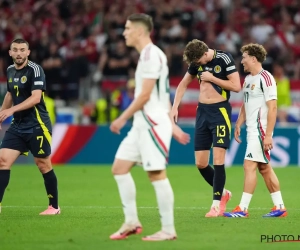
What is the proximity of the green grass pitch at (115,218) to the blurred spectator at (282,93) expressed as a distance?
4158 mm

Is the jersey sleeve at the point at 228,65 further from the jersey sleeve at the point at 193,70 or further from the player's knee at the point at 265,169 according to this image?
the player's knee at the point at 265,169

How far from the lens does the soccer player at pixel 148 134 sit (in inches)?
298

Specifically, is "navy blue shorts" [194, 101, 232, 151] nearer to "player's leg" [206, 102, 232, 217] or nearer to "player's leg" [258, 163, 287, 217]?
"player's leg" [206, 102, 232, 217]

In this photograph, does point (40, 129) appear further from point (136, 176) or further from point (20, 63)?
point (136, 176)

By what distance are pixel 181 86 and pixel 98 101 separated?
10.2 m

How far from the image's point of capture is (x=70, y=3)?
24.7 meters

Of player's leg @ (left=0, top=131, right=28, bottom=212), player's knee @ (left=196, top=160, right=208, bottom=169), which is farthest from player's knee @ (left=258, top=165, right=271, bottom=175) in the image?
player's leg @ (left=0, top=131, right=28, bottom=212)

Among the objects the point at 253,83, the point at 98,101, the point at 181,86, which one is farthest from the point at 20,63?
the point at 98,101

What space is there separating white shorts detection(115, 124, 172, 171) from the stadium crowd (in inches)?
487

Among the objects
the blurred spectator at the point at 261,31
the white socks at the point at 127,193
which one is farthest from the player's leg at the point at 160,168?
the blurred spectator at the point at 261,31

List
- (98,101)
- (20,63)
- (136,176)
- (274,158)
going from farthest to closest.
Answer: (98,101) < (274,158) < (136,176) < (20,63)

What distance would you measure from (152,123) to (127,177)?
0.59 meters

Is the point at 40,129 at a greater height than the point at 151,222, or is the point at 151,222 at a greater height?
the point at 40,129

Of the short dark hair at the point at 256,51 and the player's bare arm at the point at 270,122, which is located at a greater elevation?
the short dark hair at the point at 256,51
